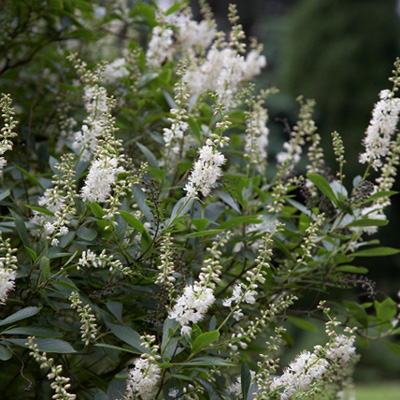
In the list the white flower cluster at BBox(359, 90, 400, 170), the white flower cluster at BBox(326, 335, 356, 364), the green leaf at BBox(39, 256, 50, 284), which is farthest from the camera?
the white flower cluster at BBox(359, 90, 400, 170)

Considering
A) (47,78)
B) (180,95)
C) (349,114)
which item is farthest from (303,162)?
(180,95)

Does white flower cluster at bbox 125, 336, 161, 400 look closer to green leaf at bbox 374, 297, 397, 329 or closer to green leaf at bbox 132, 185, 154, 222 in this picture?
green leaf at bbox 132, 185, 154, 222

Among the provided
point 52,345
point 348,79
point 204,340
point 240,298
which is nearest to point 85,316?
point 52,345

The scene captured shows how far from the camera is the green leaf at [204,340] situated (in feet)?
4.43

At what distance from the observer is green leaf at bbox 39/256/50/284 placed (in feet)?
4.64

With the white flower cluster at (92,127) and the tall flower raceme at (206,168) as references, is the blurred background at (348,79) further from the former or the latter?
the tall flower raceme at (206,168)

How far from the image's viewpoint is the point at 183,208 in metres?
1.53

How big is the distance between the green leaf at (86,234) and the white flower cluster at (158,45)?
1.17m

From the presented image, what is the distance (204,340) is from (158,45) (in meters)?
1.61

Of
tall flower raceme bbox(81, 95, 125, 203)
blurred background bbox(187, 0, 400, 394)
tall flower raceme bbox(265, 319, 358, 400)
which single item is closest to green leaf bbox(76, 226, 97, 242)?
tall flower raceme bbox(81, 95, 125, 203)

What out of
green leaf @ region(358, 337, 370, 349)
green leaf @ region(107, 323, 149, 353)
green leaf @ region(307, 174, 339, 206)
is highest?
green leaf @ region(307, 174, 339, 206)

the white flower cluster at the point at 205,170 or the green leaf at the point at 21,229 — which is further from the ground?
the white flower cluster at the point at 205,170

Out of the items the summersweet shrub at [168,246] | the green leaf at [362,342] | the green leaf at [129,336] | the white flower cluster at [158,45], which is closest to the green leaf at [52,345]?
the summersweet shrub at [168,246]

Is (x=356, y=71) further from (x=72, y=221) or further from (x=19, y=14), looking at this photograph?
(x=72, y=221)
